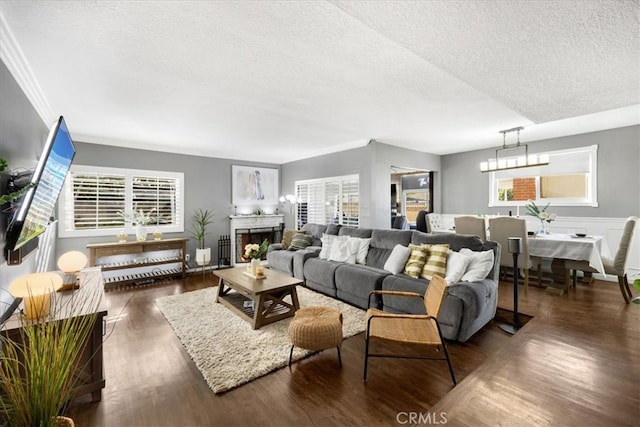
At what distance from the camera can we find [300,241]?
534 centimetres

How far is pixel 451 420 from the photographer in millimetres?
1717

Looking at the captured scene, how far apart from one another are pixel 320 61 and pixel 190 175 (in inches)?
177

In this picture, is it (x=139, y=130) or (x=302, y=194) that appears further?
(x=302, y=194)

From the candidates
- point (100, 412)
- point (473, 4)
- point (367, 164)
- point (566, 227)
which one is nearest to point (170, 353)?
point (100, 412)

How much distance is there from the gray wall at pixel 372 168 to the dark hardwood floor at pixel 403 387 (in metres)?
2.84

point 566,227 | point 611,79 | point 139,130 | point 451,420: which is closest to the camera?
point 451,420

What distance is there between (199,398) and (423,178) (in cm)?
853

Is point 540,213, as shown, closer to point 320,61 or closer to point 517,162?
point 517,162

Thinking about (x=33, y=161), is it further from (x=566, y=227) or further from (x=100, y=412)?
(x=566, y=227)

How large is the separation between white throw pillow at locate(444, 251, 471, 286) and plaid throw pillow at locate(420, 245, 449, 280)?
0.17ft

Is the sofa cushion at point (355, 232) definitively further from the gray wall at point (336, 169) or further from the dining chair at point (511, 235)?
the dining chair at point (511, 235)

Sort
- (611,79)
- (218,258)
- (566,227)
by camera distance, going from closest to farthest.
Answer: (611,79) → (566,227) → (218,258)

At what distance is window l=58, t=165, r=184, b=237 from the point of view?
4633mm

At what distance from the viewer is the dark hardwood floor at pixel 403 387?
1.76m
